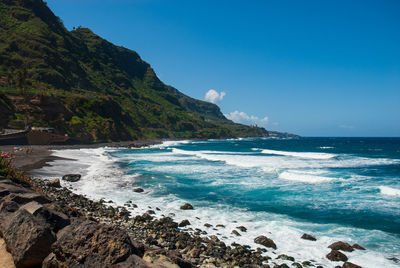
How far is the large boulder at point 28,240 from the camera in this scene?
239 inches

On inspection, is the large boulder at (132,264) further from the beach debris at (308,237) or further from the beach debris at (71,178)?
the beach debris at (71,178)

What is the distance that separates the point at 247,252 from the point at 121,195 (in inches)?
480

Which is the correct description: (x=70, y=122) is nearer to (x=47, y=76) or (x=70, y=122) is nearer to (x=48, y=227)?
(x=47, y=76)

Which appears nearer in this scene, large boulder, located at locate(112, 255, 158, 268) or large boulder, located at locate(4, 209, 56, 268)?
large boulder, located at locate(112, 255, 158, 268)

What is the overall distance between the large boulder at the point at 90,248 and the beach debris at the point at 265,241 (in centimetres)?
861

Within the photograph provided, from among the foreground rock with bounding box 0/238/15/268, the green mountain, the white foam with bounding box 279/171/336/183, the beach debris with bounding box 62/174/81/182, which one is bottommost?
the beach debris with bounding box 62/174/81/182

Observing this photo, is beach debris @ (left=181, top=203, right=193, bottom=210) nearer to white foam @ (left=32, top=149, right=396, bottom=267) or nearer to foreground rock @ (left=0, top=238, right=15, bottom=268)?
white foam @ (left=32, top=149, right=396, bottom=267)

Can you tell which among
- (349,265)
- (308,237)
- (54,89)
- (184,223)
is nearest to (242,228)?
(184,223)

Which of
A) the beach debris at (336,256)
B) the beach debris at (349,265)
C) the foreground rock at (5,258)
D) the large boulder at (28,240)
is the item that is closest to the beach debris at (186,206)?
the beach debris at (336,256)

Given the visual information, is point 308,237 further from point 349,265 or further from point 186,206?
point 186,206

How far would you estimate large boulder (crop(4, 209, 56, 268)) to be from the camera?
19.9ft

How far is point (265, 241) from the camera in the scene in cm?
1254

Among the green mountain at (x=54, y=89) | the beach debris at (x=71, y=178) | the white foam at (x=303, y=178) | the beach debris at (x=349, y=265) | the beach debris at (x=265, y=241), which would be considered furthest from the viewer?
the green mountain at (x=54, y=89)

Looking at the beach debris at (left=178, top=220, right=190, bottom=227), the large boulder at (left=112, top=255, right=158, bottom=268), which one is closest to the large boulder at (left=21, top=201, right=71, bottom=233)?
the large boulder at (left=112, top=255, right=158, bottom=268)
